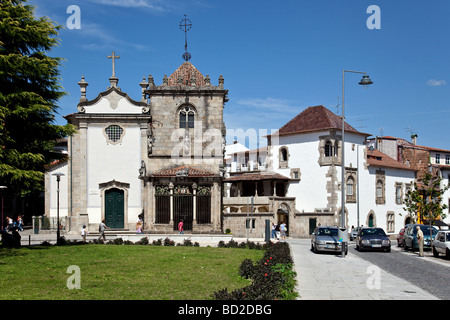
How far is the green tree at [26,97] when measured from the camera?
21625mm

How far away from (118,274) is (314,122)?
48132mm

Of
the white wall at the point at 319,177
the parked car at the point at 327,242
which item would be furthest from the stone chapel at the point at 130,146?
the white wall at the point at 319,177

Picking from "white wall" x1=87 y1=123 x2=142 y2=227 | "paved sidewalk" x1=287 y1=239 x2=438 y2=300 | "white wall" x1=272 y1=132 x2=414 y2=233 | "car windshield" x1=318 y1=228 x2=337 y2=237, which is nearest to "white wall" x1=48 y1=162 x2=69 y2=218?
"white wall" x1=87 y1=123 x2=142 y2=227

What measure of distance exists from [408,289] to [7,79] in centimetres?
1794

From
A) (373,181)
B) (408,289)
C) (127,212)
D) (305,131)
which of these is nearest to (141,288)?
(408,289)

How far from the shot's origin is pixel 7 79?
2228cm

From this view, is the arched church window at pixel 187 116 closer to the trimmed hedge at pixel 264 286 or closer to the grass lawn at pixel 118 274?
the grass lawn at pixel 118 274

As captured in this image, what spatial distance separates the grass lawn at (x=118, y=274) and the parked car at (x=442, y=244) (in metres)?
10.2

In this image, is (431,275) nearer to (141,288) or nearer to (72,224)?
(141,288)

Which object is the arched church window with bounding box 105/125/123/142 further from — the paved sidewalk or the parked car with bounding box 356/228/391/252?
the paved sidewalk

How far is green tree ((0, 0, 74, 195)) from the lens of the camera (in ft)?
70.9

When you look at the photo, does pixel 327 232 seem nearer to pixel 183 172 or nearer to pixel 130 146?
pixel 183 172

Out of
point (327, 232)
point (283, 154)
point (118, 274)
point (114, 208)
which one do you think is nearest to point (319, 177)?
point (283, 154)

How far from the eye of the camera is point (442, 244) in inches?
1024
